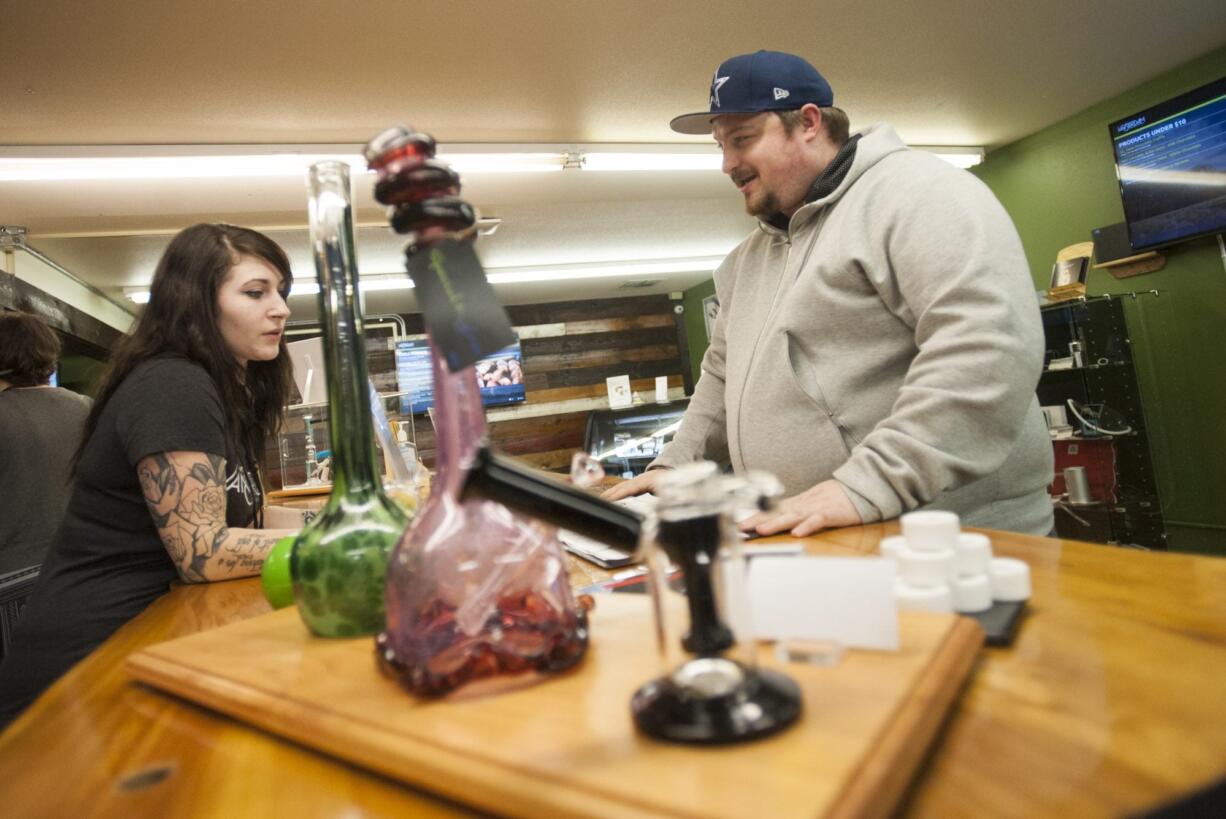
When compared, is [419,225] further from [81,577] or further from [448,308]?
[81,577]

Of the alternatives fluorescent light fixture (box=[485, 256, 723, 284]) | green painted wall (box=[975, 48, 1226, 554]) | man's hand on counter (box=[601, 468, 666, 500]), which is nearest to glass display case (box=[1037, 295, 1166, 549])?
green painted wall (box=[975, 48, 1226, 554])

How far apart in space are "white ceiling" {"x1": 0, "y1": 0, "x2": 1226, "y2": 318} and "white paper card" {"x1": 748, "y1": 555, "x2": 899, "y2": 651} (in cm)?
299

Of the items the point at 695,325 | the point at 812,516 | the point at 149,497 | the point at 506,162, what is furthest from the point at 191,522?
the point at 695,325

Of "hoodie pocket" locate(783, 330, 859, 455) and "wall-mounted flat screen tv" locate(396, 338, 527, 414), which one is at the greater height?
"wall-mounted flat screen tv" locate(396, 338, 527, 414)

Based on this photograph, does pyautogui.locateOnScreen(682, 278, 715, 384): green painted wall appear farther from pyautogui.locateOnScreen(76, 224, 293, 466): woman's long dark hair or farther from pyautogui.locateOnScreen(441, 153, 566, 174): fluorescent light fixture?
pyautogui.locateOnScreen(76, 224, 293, 466): woman's long dark hair

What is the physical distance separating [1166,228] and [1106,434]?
126 centimetres

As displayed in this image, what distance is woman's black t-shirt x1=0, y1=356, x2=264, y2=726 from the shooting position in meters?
1.28

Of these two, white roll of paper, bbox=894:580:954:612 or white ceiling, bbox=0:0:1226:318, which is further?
white ceiling, bbox=0:0:1226:318

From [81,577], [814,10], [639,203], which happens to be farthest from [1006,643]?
[639,203]

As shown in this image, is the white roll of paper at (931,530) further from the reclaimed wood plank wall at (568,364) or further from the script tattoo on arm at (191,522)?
the reclaimed wood plank wall at (568,364)

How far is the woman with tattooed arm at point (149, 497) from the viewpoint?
128 centimetres

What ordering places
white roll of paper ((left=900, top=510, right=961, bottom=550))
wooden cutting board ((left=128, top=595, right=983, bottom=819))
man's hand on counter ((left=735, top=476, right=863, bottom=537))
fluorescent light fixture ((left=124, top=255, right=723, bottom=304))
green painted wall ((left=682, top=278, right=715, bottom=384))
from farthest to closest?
green painted wall ((left=682, top=278, right=715, bottom=384))
fluorescent light fixture ((left=124, top=255, right=723, bottom=304))
man's hand on counter ((left=735, top=476, right=863, bottom=537))
white roll of paper ((left=900, top=510, right=961, bottom=550))
wooden cutting board ((left=128, top=595, right=983, bottom=819))

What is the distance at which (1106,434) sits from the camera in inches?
162

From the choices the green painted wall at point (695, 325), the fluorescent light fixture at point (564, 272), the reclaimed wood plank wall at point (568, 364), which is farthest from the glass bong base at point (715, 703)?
the green painted wall at point (695, 325)
